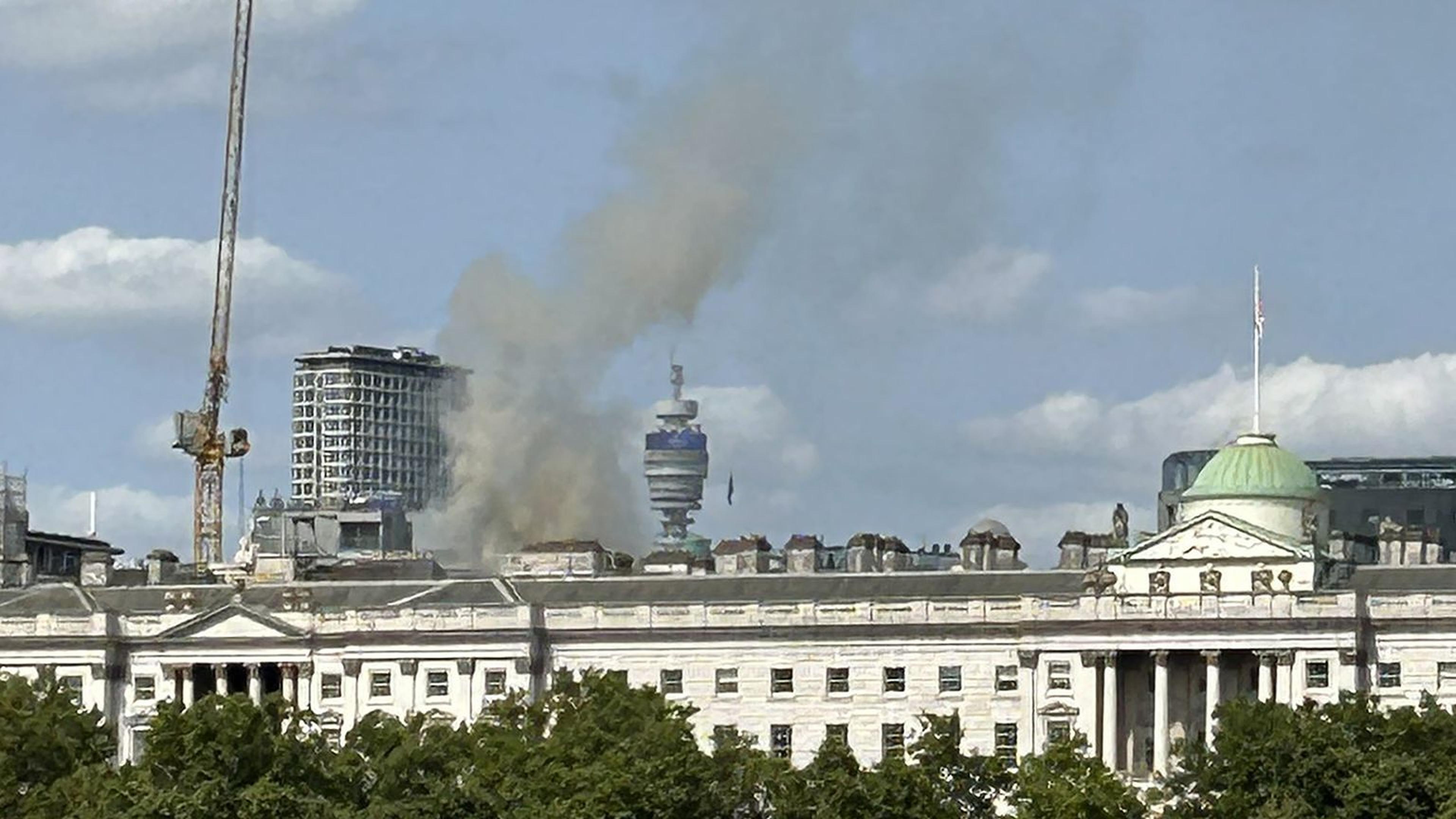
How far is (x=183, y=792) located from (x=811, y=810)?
25.2 metres

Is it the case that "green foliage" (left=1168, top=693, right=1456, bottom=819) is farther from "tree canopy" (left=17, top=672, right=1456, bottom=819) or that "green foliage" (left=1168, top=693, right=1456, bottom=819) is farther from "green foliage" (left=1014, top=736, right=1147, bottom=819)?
"green foliage" (left=1014, top=736, right=1147, bottom=819)

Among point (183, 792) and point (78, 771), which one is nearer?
point (183, 792)

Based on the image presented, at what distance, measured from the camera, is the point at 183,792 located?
185375 millimetres

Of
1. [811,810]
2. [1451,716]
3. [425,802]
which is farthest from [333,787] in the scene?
[1451,716]

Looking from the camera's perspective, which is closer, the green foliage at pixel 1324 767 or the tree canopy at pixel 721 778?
the tree canopy at pixel 721 778

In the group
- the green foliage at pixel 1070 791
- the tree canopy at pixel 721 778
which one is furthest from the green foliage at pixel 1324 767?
the green foliage at pixel 1070 791

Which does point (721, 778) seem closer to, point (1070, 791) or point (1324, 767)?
point (1070, 791)

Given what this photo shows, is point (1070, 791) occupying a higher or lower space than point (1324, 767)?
lower

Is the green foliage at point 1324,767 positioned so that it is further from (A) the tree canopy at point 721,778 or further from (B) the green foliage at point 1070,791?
(B) the green foliage at point 1070,791

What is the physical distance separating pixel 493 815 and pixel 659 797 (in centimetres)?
679

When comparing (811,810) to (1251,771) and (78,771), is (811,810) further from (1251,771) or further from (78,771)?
(78,771)

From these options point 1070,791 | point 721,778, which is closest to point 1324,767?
point 1070,791

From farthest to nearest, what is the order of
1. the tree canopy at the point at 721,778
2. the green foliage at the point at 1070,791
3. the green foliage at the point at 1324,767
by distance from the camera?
the green foliage at the point at 1324,767 < the green foliage at the point at 1070,791 < the tree canopy at the point at 721,778

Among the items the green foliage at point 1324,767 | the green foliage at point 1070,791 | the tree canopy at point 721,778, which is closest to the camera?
the tree canopy at point 721,778
